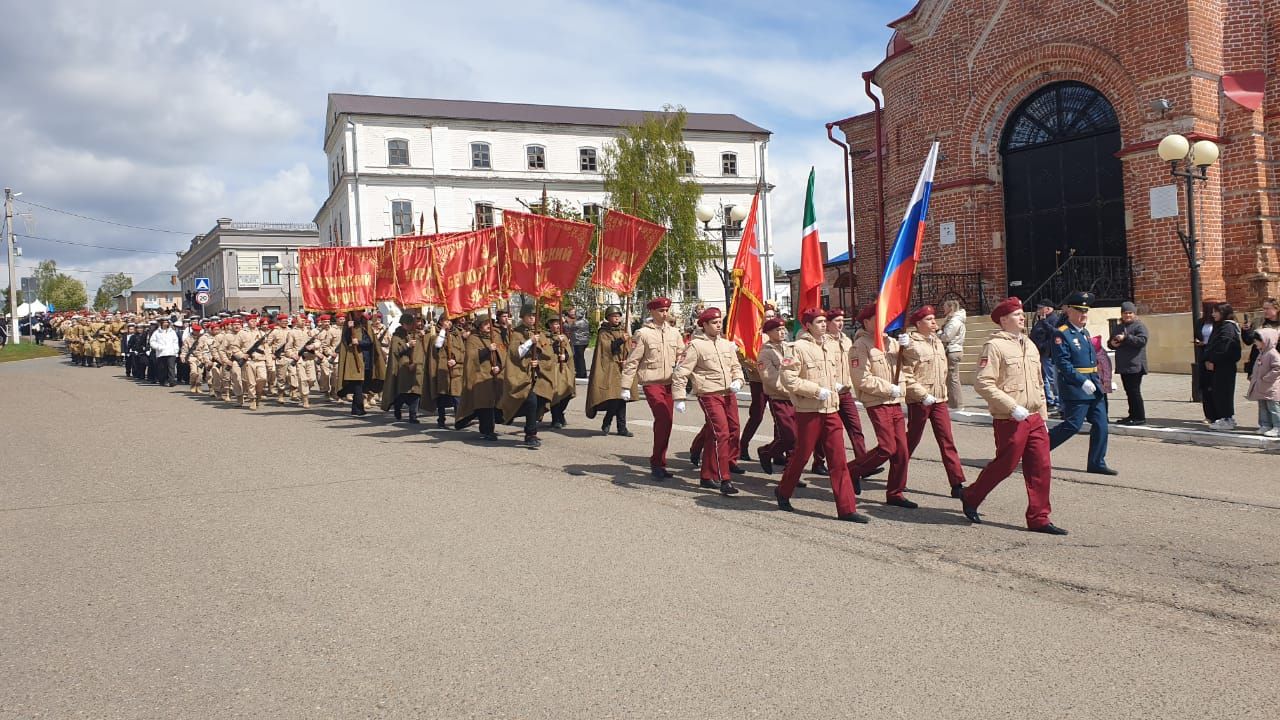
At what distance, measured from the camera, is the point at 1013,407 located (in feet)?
22.8

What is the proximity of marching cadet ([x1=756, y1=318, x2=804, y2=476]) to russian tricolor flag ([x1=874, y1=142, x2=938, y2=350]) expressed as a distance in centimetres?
88

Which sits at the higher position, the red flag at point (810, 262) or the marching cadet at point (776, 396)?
the red flag at point (810, 262)

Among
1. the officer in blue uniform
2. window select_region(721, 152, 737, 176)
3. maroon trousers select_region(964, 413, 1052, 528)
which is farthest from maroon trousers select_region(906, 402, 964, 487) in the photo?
window select_region(721, 152, 737, 176)

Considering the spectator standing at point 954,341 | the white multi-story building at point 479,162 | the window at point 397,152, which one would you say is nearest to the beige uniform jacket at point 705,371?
the spectator standing at point 954,341

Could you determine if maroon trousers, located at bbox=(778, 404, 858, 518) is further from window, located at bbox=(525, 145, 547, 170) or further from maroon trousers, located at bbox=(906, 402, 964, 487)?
window, located at bbox=(525, 145, 547, 170)

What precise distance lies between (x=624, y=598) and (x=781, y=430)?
447 centimetres

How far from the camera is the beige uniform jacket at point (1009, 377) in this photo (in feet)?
23.3

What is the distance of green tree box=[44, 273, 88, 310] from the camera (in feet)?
343

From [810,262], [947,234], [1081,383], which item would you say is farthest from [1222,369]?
Answer: [947,234]

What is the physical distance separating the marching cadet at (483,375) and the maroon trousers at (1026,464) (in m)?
6.59

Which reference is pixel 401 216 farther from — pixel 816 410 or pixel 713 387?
pixel 816 410

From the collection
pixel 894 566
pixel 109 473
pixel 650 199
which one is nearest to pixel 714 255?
pixel 650 199

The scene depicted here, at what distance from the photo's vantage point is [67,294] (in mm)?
105812

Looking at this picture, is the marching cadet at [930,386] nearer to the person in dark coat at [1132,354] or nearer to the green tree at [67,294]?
the person in dark coat at [1132,354]
